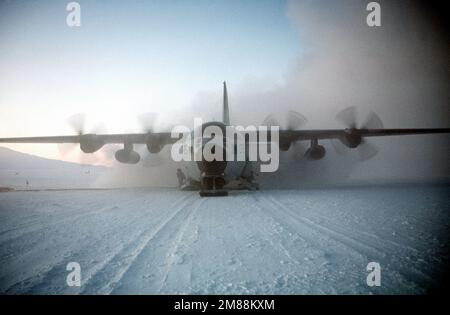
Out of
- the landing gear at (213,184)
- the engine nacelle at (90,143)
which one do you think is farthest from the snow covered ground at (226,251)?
the engine nacelle at (90,143)

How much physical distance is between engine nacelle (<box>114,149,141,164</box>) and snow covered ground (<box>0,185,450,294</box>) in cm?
903

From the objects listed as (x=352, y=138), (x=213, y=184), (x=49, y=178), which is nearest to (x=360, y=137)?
(x=352, y=138)

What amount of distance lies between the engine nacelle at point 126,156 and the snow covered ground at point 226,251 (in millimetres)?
9031

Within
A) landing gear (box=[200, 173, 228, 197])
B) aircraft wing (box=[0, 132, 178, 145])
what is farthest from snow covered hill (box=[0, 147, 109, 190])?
landing gear (box=[200, 173, 228, 197])

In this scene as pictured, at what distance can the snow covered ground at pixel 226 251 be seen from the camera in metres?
2.49

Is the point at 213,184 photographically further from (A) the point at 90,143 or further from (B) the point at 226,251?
(A) the point at 90,143

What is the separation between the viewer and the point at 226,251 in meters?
3.47

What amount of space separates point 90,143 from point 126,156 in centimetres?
241

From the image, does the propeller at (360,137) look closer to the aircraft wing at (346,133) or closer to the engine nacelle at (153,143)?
the aircraft wing at (346,133)

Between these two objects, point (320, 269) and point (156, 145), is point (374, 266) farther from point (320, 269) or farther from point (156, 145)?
point (156, 145)

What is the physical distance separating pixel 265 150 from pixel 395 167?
2999 centimetres

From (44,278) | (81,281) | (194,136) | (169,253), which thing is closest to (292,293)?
(169,253)
